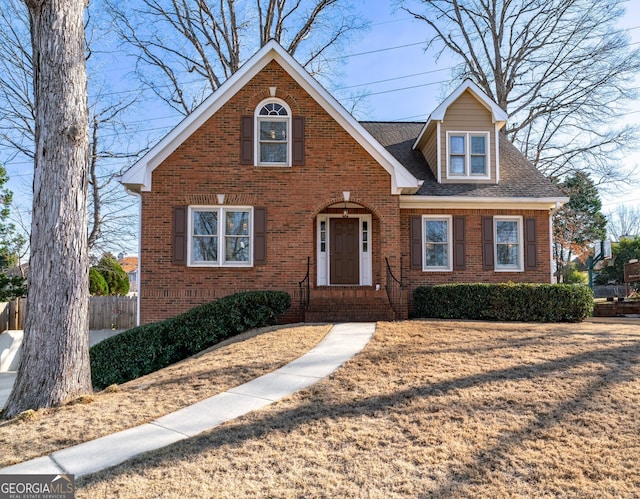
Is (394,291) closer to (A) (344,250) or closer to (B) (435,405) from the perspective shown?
(A) (344,250)

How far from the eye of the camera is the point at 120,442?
4.57m

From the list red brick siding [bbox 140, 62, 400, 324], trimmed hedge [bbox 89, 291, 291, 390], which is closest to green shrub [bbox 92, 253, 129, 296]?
red brick siding [bbox 140, 62, 400, 324]

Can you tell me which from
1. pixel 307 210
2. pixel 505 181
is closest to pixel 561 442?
pixel 307 210

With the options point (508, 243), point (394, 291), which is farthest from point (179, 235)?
point (508, 243)

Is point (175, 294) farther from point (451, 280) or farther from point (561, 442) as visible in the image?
point (561, 442)

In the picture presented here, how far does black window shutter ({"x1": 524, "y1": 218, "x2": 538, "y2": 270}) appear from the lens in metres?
14.0

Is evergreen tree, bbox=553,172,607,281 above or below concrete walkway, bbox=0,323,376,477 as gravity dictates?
above

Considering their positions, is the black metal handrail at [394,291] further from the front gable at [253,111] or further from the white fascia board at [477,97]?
the white fascia board at [477,97]

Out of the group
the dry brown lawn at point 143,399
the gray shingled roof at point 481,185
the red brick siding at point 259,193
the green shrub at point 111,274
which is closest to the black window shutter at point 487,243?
the gray shingled roof at point 481,185

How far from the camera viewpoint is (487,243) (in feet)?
46.0

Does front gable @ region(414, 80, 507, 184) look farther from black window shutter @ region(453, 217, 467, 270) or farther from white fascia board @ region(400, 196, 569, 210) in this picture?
black window shutter @ region(453, 217, 467, 270)

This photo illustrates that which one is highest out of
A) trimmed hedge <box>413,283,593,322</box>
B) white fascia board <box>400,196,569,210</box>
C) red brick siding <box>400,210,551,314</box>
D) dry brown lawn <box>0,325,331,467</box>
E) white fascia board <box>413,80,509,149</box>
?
white fascia board <box>413,80,509,149</box>

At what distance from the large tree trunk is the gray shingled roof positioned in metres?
9.53

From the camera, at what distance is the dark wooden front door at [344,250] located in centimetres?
1391
